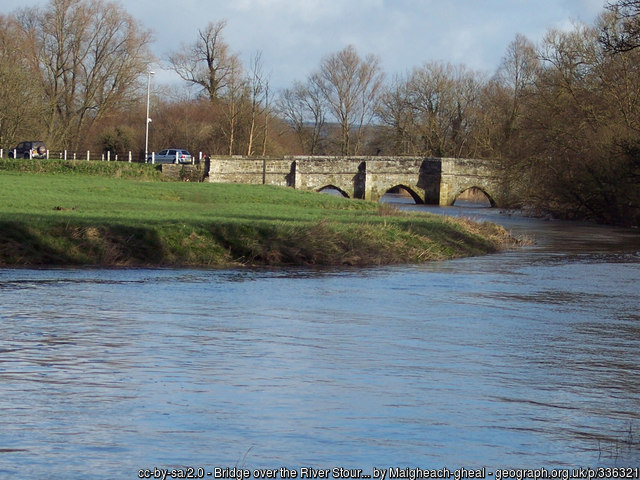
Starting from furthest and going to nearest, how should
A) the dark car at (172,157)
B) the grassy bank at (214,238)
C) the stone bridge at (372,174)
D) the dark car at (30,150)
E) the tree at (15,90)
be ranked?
the dark car at (172,157) → the stone bridge at (372,174) → the dark car at (30,150) → the tree at (15,90) → the grassy bank at (214,238)

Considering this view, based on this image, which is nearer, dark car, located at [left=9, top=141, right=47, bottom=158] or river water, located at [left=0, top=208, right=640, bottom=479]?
river water, located at [left=0, top=208, right=640, bottom=479]

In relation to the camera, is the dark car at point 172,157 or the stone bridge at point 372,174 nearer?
the stone bridge at point 372,174

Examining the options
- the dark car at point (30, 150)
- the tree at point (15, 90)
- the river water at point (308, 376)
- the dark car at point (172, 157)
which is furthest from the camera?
the dark car at point (172, 157)

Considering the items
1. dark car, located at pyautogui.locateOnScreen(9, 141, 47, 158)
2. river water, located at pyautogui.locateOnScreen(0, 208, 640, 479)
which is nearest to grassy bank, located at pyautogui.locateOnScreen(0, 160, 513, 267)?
river water, located at pyautogui.locateOnScreen(0, 208, 640, 479)

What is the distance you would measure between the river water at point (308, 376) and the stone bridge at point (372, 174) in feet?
178

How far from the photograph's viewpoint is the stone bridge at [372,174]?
243 feet

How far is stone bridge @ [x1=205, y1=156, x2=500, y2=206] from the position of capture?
74.0 meters

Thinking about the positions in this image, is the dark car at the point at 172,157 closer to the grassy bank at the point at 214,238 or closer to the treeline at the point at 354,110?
the treeline at the point at 354,110

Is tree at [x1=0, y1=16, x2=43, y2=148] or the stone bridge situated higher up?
tree at [x1=0, y1=16, x2=43, y2=148]

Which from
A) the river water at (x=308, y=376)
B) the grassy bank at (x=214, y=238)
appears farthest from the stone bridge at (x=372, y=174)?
the river water at (x=308, y=376)

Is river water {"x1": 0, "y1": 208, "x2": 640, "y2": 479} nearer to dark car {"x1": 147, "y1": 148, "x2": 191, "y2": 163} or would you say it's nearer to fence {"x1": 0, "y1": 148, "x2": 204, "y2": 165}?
fence {"x1": 0, "y1": 148, "x2": 204, "y2": 165}

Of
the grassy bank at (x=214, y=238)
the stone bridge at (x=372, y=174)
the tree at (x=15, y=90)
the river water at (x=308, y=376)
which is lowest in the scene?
the river water at (x=308, y=376)

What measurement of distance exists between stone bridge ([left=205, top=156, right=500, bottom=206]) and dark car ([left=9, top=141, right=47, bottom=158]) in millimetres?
14858

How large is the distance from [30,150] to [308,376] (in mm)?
66103
